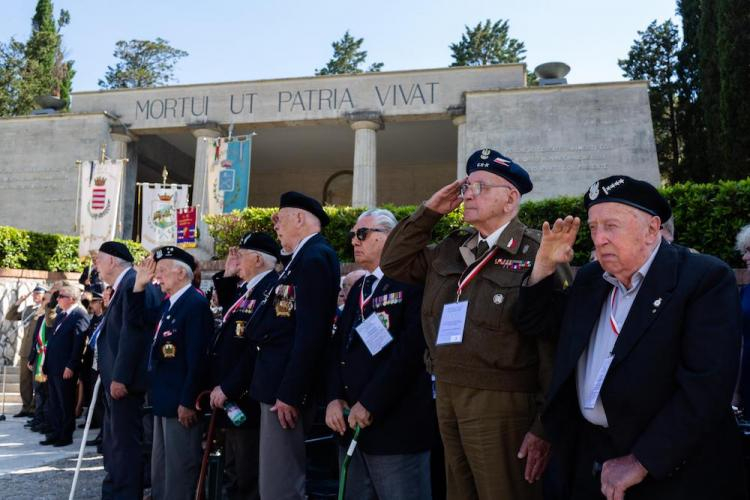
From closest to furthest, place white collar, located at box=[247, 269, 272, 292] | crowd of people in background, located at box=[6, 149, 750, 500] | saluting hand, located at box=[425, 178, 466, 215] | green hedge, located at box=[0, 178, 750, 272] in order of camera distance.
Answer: crowd of people in background, located at box=[6, 149, 750, 500], saluting hand, located at box=[425, 178, 466, 215], white collar, located at box=[247, 269, 272, 292], green hedge, located at box=[0, 178, 750, 272]

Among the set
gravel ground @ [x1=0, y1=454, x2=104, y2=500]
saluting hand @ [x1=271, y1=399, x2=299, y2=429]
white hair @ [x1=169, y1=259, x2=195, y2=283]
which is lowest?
gravel ground @ [x1=0, y1=454, x2=104, y2=500]

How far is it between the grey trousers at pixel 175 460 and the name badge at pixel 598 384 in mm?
3102

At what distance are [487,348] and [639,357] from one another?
646 mm

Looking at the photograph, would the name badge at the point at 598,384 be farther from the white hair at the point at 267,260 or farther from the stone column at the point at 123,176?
the stone column at the point at 123,176

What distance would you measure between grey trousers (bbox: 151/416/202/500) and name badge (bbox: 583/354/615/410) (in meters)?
3.10

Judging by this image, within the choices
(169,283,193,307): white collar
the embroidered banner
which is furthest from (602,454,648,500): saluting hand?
the embroidered banner

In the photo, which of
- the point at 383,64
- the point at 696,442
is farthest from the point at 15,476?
the point at 383,64

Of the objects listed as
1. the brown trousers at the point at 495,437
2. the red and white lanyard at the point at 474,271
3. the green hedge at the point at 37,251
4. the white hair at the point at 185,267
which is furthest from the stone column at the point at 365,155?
the brown trousers at the point at 495,437

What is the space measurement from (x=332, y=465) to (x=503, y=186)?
10.3 feet

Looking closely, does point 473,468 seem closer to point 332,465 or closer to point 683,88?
point 332,465

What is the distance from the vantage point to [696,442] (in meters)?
2.02

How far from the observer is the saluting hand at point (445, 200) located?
307 cm

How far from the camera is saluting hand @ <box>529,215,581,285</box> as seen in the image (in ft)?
8.04

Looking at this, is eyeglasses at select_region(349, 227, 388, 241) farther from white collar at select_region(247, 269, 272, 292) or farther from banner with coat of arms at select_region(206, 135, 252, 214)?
banner with coat of arms at select_region(206, 135, 252, 214)
